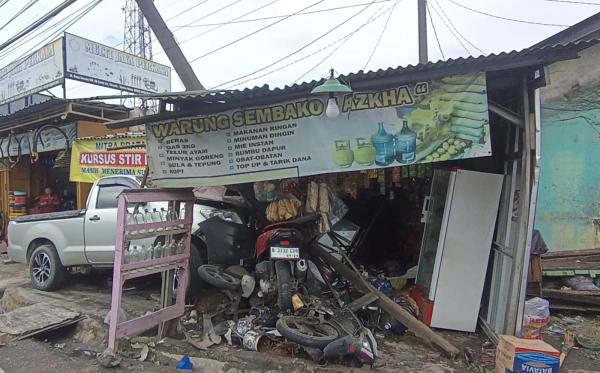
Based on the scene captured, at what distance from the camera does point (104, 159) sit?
1056 centimetres

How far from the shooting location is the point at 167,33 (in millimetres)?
10766

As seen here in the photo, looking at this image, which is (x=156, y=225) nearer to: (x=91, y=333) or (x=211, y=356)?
(x=211, y=356)

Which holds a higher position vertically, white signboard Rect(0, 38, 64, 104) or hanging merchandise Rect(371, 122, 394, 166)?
white signboard Rect(0, 38, 64, 104)

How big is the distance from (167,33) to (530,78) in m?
8.67

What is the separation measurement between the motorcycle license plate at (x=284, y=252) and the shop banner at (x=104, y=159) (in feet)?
18.8

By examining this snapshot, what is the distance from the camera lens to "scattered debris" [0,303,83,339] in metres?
5.76

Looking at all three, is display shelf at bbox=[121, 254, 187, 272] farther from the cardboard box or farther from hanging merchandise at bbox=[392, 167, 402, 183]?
the cardboard box

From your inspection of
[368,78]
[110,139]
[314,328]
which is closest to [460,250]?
[314,328]

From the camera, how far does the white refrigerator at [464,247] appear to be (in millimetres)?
5387

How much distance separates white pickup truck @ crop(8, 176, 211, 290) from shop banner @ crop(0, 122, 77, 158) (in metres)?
4.47

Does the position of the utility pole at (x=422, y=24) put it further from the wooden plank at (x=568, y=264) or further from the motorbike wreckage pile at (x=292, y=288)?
the motorbike wreckage pile at (x=292, y=288)

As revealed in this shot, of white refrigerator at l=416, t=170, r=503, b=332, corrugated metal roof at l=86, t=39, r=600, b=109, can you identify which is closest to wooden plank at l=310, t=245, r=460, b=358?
white refrigerator at l=416, t=170, r=503, b=332

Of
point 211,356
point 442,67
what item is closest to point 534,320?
point 442,67

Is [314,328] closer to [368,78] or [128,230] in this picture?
[128,230]
